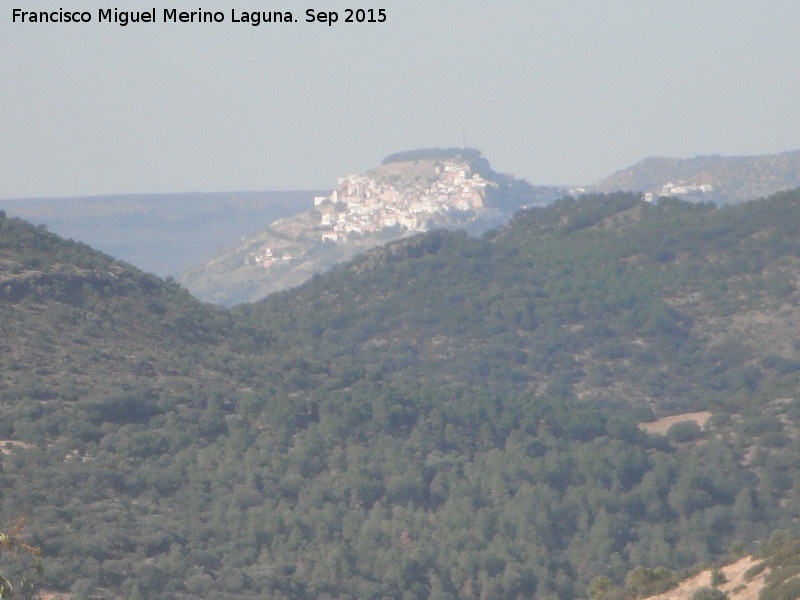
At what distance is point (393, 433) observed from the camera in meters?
37.7

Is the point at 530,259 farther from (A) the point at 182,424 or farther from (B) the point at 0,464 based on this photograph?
(B) the point at 0,464

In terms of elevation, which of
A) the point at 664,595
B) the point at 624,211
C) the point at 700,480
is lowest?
the point at 700,480

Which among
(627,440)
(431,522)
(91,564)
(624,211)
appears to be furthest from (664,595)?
(624,211)

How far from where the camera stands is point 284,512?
94.5 feet

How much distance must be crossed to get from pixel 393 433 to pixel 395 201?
137 meters

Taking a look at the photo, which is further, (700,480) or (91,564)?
(700,480)

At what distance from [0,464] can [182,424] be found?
8.09m

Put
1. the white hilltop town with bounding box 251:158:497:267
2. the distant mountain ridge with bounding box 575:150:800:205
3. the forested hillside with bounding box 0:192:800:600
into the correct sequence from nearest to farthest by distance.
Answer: the forested hillside with bounding box 0:192:800:600, the distant mountain ridge with bounding box 575:150:800:205, the white hilltop town with bounding box 251:158:497:267

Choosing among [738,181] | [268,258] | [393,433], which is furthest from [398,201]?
[393,433]

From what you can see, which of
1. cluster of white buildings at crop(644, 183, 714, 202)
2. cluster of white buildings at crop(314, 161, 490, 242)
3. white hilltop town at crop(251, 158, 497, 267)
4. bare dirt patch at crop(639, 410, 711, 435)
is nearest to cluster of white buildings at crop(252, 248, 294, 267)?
white hilltop town at crop(251, 158, 497, 267)

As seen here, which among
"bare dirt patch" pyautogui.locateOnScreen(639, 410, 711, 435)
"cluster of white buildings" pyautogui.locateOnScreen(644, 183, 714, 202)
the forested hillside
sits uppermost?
"cluster of white buildings" pyautogui.locateOnScreen(644, 183, 714, 202)

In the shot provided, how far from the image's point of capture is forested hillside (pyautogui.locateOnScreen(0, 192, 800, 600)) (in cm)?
2628

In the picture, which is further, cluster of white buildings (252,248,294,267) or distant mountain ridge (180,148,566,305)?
cluster of white buildings (252,248,294,267)

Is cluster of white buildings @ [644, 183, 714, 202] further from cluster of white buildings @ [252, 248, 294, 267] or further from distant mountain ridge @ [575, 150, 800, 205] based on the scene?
Answer: cluster of white buildings @ [252, 248, 294, 267]
